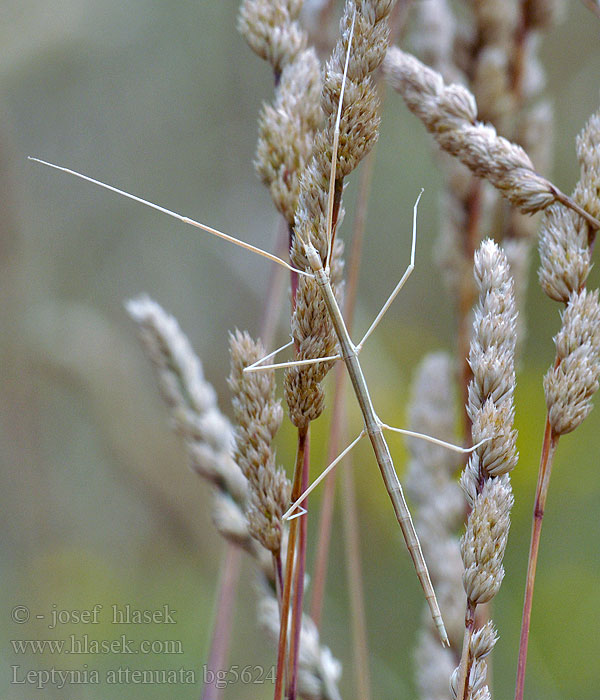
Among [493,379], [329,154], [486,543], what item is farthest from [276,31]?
[486,543]

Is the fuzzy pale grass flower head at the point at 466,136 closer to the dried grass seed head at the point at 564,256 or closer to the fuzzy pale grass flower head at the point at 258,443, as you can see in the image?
the dried grass seed head at the point at 564,256

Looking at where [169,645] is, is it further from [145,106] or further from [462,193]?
[145,106]

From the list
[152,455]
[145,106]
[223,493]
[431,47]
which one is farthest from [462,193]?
[145,106]

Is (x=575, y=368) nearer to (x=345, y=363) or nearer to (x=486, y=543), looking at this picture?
(x=486, y=543)

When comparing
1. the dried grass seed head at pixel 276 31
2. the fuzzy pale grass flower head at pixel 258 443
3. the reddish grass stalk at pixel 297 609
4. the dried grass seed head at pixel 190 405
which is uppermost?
the dried grass seed head at pixel 276 31

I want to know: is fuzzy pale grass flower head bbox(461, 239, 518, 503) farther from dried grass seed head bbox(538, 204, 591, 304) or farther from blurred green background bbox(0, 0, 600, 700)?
blurred green background bbox(0, 0, 600, 700)

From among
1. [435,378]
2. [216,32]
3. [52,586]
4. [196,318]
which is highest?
[216,32]

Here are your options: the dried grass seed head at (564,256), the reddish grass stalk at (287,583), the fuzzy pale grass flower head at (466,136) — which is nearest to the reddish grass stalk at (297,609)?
the reddish grass stalk at (287,583)
